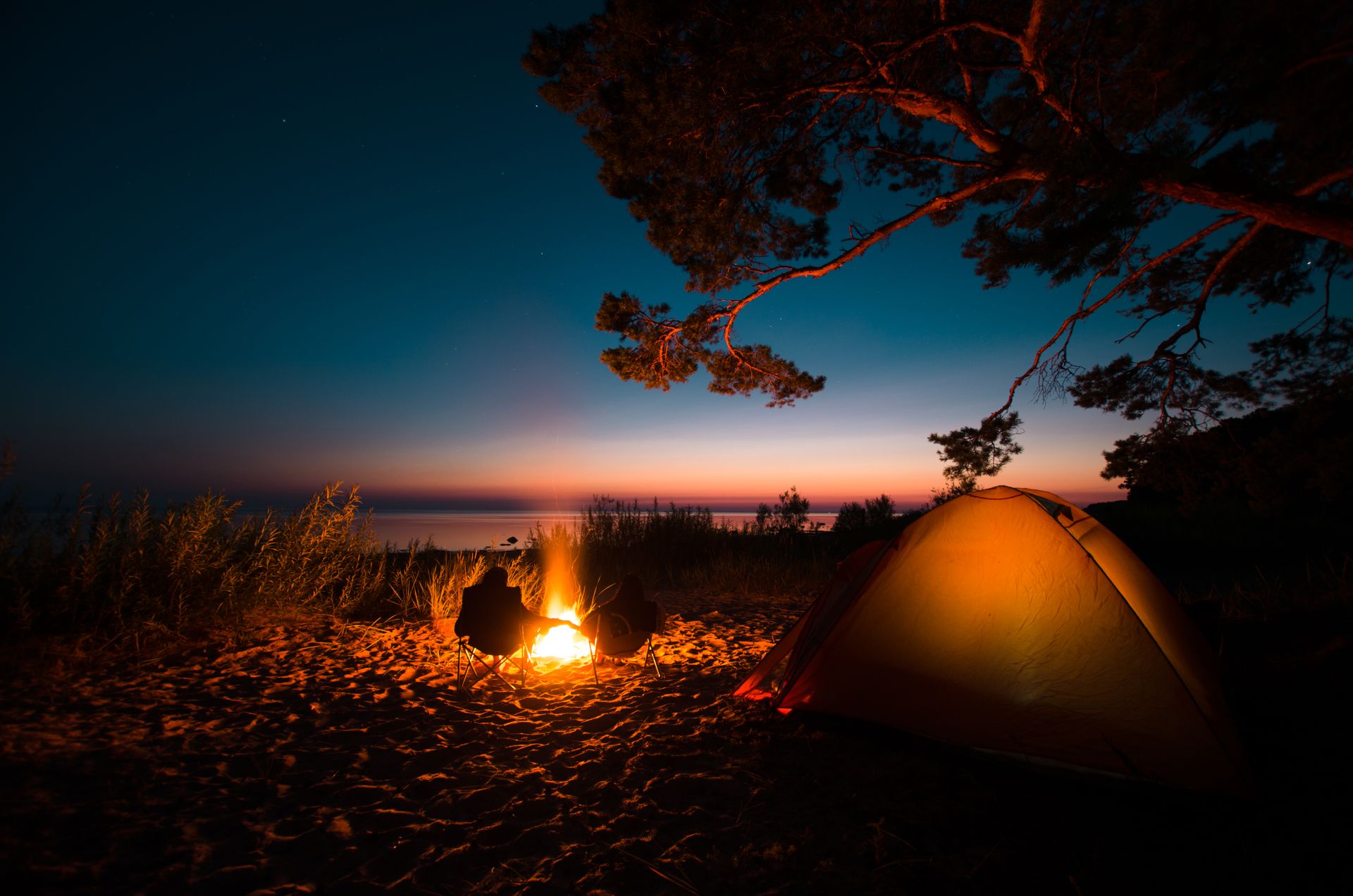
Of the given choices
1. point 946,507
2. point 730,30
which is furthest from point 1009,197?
point 946,507

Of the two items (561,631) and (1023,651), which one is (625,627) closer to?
(561,631)

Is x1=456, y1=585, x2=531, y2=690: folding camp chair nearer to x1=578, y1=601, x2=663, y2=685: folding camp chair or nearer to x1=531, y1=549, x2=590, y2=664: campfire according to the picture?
x1=531, y1=549, x2=590, y2=664: campfire

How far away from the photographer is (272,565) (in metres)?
5.07

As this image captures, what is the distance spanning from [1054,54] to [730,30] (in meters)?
3.17

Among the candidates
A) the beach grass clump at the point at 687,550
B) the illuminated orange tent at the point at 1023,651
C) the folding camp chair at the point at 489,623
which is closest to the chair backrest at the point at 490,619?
the folding camp chair at the point at 489,623

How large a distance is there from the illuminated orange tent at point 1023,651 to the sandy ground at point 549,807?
18cm

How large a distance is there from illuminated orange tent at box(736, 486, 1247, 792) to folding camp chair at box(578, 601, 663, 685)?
4.49 ft

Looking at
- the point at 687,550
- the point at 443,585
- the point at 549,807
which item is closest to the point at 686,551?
the point at 687,550

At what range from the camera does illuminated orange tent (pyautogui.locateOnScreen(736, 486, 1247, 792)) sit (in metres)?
2.61

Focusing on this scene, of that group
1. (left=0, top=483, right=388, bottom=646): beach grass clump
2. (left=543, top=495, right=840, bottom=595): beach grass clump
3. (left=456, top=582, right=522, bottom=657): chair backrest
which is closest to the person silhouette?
(left=456, top=582, right=522, bottom=657): chair backrest

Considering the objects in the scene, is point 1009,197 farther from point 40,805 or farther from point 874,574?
point 40,805

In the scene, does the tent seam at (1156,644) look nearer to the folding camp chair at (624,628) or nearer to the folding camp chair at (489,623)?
the folding camp chair at (624,628)

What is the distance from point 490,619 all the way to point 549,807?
1729 millimetres

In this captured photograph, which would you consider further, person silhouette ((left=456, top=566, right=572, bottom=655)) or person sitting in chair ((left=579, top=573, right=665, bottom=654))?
person sitting in chair ((left=579, top=573, right=665, bottom=654))
